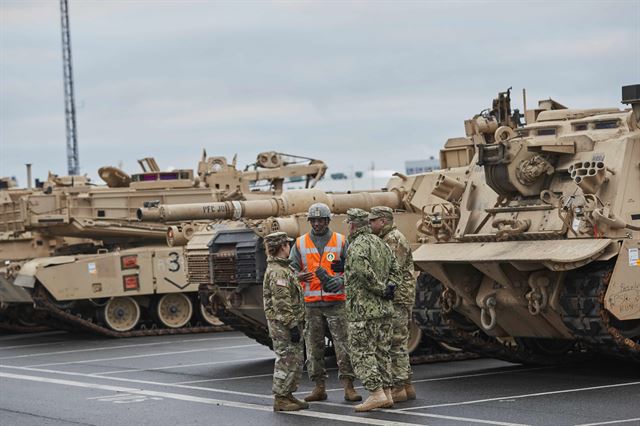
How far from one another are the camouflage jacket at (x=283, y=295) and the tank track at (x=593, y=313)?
2.98 meters

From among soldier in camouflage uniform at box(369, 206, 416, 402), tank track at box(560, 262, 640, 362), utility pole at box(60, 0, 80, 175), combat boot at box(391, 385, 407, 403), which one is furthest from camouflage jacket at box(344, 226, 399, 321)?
utility pole at box(60, 0, 80, 175)

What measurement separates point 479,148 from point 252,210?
14.2ft

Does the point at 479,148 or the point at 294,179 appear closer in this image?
the point at 479,148

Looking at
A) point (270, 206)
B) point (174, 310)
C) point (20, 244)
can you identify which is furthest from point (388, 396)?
point (20, 244)

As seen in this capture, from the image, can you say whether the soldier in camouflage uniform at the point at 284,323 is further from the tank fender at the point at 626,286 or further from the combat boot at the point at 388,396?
the tank fender at the point at 626,286

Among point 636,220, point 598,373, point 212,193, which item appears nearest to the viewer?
point 636,220

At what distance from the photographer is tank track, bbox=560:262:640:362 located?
14125mm

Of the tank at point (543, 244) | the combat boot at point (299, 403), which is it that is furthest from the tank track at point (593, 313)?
the combat boot at point (299, 403)

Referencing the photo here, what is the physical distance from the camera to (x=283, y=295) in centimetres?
1357

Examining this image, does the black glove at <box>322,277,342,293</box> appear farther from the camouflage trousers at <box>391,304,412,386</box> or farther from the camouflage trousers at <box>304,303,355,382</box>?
the camouflage trousers at <box>391,304,412,386</box>

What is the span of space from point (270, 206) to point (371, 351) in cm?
657

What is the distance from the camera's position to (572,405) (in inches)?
510

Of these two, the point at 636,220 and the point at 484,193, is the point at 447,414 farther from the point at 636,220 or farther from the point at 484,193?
the point at 484,193

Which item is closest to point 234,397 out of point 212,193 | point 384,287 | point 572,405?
point 384,287
